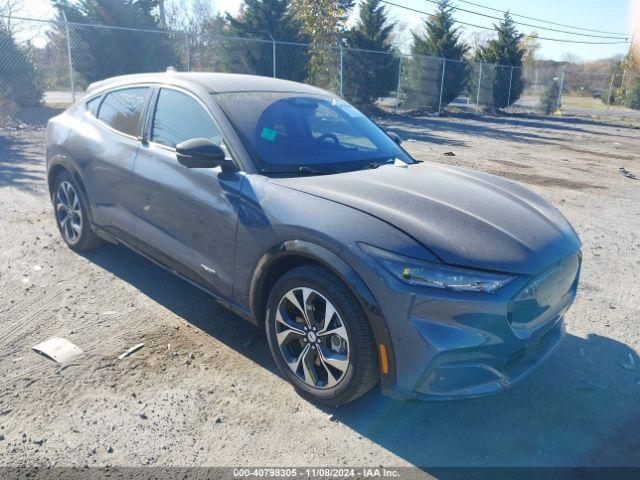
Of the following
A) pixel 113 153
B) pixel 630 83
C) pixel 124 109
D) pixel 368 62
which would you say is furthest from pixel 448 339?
pixel 630 83

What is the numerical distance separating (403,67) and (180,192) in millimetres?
22448

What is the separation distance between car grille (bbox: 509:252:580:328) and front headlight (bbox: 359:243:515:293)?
6.0 inches

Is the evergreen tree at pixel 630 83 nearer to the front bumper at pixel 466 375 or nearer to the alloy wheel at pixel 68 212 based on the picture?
the alloy wheel at pixel 68 212

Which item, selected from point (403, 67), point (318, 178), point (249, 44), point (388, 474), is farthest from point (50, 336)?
point (403, 67)

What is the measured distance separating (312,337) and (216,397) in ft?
2.20

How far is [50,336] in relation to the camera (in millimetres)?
3508

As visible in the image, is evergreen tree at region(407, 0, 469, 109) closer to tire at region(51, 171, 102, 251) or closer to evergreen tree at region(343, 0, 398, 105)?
evergreen tree at region(343, 0, 398, 105)

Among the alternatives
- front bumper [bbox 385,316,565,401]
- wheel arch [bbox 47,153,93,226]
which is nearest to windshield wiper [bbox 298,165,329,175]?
front bumper [bbox 385,316,565,401]

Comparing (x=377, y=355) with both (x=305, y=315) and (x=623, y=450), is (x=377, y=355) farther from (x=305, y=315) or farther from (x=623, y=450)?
(x=623, y=450)

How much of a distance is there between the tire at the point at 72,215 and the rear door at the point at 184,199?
42.9 inches

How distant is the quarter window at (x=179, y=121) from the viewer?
11.3 feet

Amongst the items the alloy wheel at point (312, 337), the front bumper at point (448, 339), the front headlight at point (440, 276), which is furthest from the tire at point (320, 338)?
the front headlight at point (440, 276)

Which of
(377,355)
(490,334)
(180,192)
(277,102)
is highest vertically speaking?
(277,102)

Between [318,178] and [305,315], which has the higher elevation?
[318,178]
